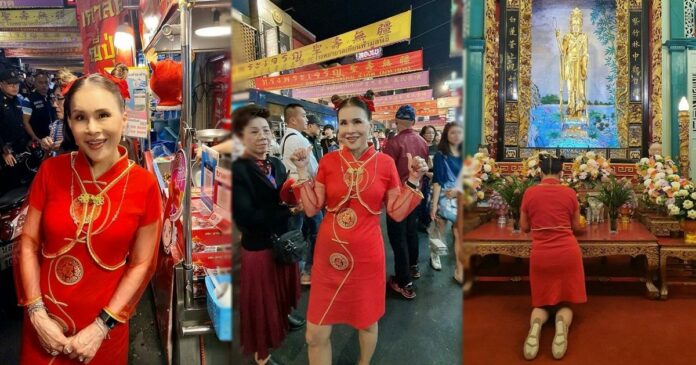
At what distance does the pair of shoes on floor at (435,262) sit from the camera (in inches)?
32.2

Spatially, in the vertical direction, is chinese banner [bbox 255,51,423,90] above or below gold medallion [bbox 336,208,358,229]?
above

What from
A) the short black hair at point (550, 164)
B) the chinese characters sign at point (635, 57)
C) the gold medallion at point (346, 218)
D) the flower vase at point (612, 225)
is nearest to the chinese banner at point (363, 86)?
the gold medallion at point (346, 218)

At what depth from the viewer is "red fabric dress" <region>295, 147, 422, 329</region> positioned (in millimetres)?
890

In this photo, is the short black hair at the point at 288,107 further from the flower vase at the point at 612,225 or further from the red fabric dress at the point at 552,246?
the flower vase at the point at 612,225

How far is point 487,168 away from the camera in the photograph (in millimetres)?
935

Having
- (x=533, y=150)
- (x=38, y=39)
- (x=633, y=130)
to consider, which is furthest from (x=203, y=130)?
(x=633, y=130)

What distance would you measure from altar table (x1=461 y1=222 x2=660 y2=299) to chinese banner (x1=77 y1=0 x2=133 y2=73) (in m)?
1.78

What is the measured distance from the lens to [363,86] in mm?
842

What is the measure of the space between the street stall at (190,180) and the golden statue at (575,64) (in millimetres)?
2923

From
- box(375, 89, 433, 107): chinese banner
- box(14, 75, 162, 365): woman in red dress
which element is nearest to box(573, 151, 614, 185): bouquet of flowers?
box(375, 89, 433, 107): chinese banner

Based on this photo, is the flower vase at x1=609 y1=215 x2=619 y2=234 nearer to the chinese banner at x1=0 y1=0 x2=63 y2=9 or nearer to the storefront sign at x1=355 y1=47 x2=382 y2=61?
the storefront sign at x1=355 y1=47 x2=382 y2=61

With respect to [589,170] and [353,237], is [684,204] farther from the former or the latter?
[353,237]

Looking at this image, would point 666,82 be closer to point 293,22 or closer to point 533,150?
point 533,150

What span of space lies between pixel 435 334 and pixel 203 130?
0.79 metres
